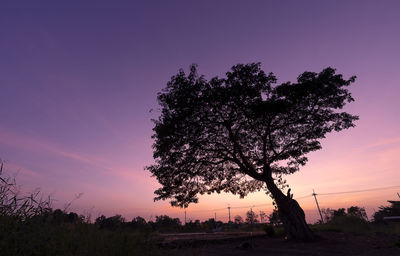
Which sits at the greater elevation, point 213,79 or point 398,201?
point 213,79

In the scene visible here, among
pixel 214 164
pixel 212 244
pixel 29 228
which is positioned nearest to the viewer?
pixel 29 228

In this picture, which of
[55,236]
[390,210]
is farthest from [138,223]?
[390,210]

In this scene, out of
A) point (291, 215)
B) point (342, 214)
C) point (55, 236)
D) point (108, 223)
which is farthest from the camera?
point (342, 214)

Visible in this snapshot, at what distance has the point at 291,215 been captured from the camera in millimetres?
15680

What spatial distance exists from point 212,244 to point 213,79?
11.0 metres

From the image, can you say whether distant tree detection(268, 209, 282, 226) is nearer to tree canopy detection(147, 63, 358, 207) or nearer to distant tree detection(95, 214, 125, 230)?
tree canopy detection(147, 63, 358, 207)

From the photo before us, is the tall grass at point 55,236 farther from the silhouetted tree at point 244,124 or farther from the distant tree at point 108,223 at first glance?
the silhouetted tree at point 244,124

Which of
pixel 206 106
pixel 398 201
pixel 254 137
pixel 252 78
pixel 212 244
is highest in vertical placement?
pixel 252 78

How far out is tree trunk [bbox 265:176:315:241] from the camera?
15.0 metres

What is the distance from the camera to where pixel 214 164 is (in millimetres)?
17375

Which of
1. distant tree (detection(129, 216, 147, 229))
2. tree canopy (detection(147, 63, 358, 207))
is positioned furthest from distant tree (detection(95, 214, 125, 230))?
tree canopy (detection(147, 63, 358, 207))

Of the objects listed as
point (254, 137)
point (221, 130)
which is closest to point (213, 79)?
point (221, 130)

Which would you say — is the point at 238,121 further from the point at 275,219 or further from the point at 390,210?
the point at 390,210

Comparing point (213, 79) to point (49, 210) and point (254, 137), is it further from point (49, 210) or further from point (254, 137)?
point (49, 210)
